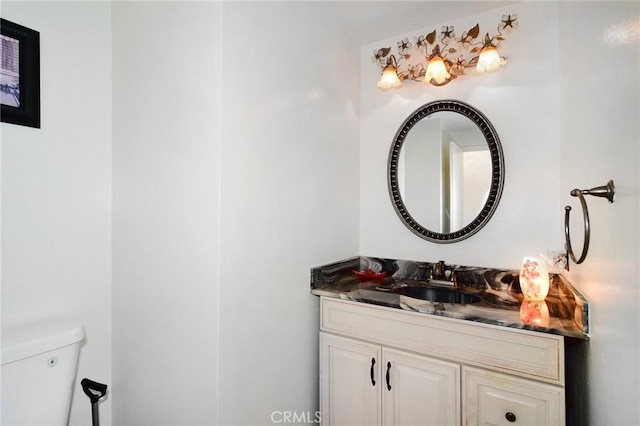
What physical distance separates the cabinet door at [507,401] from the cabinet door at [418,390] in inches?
1.9

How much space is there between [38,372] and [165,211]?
0.69 metres

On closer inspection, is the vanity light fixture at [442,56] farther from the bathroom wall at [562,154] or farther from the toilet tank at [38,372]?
the toilet tank at [38,372]

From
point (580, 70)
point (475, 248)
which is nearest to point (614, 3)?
point (580, 70)

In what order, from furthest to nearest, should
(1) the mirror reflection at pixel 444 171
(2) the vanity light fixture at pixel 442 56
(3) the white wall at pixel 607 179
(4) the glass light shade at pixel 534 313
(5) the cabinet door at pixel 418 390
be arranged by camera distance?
(1) the mirror reflection at pixel 444 171
(2) the vanity light fixture at pixel 442 56
(5) the cabinet door at pixel 418 390
(4) the glass light shade at pixel 534 313
(3) the white wall at pixel 607 179

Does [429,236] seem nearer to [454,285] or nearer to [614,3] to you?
[454,285]

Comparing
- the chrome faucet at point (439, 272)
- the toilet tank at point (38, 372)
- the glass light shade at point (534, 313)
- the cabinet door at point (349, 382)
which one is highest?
the chrome faucet at point (439, 272)

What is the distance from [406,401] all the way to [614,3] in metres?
1.54

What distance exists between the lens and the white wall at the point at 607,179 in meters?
0.77

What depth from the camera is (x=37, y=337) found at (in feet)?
3.79

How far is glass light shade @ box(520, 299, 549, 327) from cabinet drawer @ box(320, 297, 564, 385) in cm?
4

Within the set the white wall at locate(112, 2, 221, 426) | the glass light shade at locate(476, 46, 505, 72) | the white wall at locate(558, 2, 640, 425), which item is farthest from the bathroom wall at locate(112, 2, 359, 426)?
the white wall at locate(558, 2, 640, 425)

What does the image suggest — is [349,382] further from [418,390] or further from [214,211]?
[214,211]

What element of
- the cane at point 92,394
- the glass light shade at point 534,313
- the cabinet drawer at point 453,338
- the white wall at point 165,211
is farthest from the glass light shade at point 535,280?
the cane at point 92,394

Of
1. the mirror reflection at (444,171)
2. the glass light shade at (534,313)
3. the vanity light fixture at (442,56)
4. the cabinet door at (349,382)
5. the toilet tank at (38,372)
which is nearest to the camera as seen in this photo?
the toilet tank at (38,372)
